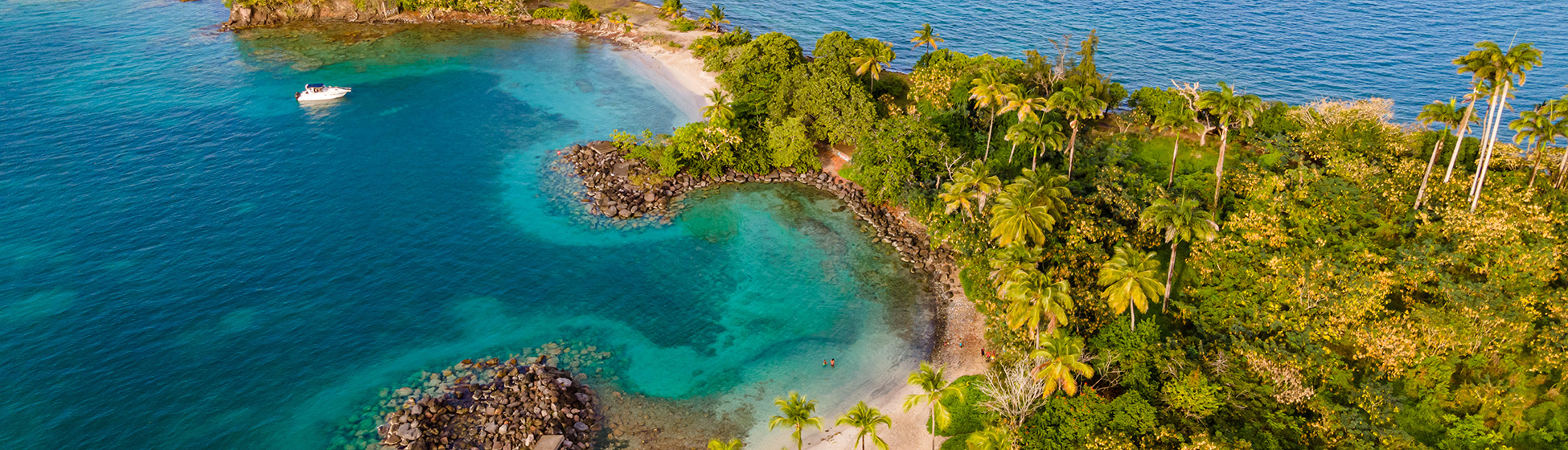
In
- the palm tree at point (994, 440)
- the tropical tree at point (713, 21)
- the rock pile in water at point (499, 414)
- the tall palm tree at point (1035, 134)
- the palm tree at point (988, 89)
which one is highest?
the tropical tree at point (713, 21)

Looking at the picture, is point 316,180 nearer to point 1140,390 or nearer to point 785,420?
point 785,420

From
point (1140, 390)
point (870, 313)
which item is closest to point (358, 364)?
point (870, 313)

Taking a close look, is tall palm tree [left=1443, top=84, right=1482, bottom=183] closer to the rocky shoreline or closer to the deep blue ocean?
the rocky shoreline

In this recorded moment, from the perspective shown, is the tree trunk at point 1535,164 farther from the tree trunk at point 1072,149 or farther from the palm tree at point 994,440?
the palm tree at point 994,440

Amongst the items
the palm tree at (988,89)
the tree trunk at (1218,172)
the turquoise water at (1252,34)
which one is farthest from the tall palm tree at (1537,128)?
the turquoise water at (1252,34)

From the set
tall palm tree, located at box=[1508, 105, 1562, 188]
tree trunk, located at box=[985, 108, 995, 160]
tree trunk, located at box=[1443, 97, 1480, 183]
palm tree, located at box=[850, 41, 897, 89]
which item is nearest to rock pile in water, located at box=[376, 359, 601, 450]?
tree trunk, located at box=[985, 108, 995, 160]

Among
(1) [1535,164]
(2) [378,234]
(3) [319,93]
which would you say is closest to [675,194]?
(2) [378,234]
